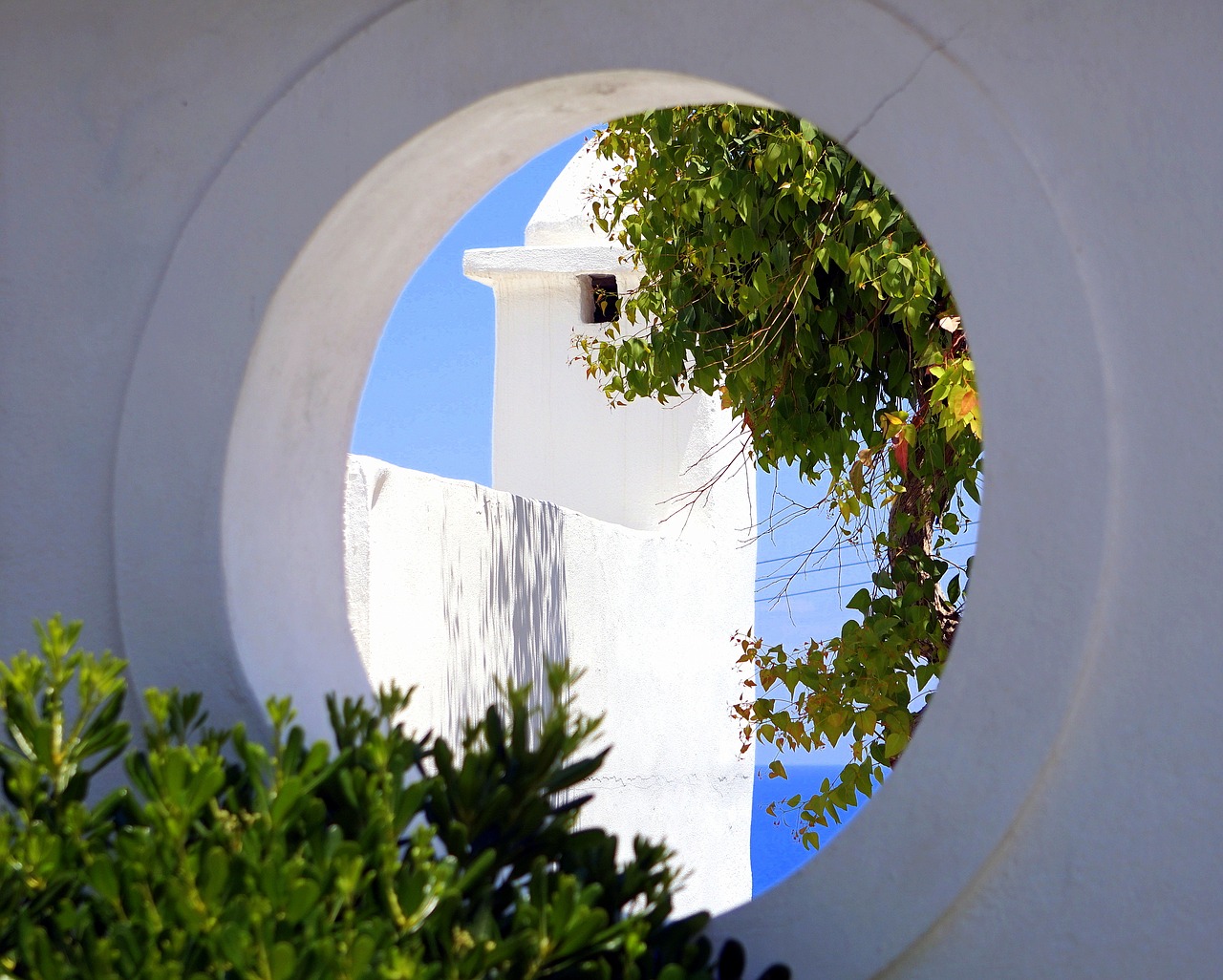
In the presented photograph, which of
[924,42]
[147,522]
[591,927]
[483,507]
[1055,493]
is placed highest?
[483,507]

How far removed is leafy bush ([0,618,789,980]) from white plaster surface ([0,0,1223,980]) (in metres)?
0.44

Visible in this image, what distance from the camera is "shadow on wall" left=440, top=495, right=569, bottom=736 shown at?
5742mm

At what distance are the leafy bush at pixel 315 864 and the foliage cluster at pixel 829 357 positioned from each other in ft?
8.58

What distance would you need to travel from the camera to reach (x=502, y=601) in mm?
6254

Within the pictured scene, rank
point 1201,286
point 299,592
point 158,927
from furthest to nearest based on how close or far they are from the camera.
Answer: point 299,592
point 1201,286
point 158,927

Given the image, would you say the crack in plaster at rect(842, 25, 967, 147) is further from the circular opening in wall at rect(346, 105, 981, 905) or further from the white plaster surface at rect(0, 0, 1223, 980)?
the circular opening in wall at rect(346, 105, 981, 905)

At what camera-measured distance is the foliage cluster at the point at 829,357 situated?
14.9 feet

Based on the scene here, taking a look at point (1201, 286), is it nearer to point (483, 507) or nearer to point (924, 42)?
point (924, 42)

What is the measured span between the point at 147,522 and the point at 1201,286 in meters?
1.98

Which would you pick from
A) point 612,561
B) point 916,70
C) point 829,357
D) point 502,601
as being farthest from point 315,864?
point 612,561

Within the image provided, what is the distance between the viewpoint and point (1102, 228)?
2.11m

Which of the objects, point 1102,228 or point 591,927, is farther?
point 1102,228

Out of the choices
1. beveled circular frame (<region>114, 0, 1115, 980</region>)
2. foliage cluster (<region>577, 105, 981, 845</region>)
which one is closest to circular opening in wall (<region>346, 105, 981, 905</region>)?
foliage cluster (<region>577, 105, 981, 845</region>)

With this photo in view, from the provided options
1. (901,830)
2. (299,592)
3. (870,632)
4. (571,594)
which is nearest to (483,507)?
(571,594)
